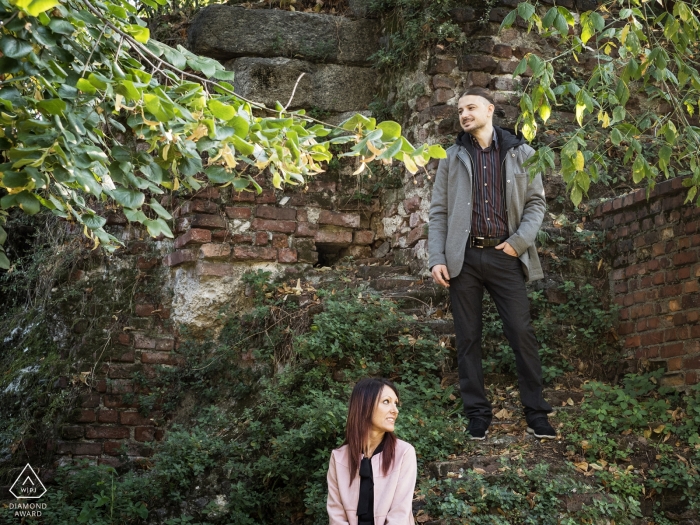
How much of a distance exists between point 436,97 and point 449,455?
2.72 metres

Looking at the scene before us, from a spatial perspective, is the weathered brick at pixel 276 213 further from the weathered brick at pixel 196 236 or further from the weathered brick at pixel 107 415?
the weathered brick at pixel 107 415

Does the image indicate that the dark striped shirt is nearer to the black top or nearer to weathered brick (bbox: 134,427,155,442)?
the black top

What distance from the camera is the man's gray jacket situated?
423 cm

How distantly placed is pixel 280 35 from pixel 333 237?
1675mm

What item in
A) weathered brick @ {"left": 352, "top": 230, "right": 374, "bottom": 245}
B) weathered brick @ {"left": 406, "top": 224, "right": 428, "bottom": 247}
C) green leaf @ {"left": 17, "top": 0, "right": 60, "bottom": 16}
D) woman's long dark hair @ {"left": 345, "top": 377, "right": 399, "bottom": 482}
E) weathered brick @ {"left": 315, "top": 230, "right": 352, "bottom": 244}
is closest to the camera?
green leaf @ {"left": 17, "top": 0, "right": 60, "bottom": 16}

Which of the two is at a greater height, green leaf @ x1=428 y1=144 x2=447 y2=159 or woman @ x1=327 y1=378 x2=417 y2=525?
green leaf @ x1=428 y1=144 x2=447 y2=159

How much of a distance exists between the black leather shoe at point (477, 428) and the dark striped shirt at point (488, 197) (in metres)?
0.97

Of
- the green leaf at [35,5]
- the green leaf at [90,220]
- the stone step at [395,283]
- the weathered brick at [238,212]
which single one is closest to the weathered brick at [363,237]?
the stone step at [395,283]

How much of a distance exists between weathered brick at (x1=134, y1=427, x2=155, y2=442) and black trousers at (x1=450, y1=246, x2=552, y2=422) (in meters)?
2.31

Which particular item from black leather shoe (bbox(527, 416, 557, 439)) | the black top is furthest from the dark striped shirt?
the black top

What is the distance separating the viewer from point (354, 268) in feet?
19.2

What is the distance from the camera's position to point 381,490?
127 inches

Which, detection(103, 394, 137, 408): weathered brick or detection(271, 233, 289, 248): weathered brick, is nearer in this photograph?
detection(103, 394, 137, 408): weathered brick

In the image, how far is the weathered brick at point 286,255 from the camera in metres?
5.74
